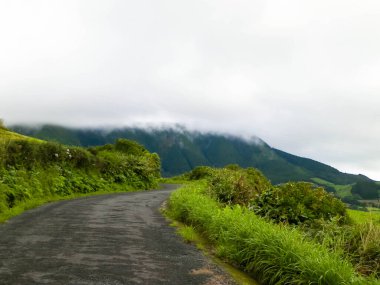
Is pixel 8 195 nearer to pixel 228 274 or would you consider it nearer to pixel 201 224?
pixel 201 224

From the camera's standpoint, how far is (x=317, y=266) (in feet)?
25.9

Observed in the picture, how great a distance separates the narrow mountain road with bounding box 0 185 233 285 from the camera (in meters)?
8.78

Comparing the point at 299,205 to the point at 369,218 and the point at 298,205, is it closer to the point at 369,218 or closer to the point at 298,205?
the point at 298,205

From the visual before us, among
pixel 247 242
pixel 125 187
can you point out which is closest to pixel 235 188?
pixel 247 242

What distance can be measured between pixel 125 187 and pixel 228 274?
1386 inches

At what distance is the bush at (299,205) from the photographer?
16547 mm

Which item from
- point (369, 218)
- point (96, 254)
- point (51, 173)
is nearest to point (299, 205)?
point (369, 218)

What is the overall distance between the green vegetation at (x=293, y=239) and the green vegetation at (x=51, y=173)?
30.2 ft

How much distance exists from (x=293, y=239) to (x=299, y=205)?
750cm

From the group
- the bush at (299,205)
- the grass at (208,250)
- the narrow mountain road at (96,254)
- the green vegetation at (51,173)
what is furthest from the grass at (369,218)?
the green vegetation at (51,173)

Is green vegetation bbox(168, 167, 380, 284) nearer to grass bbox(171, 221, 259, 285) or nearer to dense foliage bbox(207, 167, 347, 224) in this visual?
dense foliage bbox(207, 167, 347, 224)

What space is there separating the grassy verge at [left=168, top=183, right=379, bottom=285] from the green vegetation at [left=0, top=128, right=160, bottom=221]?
10349mm

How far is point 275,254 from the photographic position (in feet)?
29.9

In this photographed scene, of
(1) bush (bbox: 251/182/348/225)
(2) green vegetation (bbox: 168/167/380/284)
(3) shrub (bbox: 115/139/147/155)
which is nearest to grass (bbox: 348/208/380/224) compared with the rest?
(2) green vegetation (bbox: 168/167/380/284)
